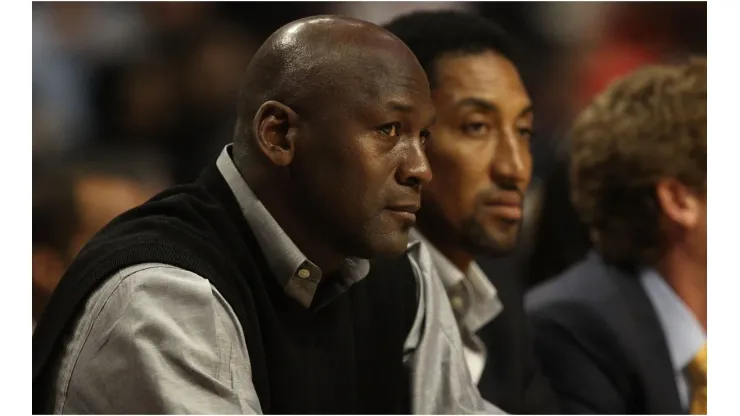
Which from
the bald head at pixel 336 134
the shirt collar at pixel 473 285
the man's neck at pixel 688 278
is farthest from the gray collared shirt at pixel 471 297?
the man's neck at pixel 688 278

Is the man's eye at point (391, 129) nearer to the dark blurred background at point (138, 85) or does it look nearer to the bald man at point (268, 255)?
the bald man at point (268, 255)

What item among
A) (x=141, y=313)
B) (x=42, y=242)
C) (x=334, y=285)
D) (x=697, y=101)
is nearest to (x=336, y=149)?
(x=334, y=285)

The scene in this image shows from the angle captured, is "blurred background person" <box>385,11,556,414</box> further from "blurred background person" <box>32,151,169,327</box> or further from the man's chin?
"blurred background person" <box>32,151,169,327</box>

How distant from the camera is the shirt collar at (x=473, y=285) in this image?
1419 millimetres

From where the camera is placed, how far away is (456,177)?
140cm

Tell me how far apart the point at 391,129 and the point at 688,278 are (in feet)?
Result: 2.21

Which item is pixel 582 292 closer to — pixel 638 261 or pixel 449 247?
pixel 638 261

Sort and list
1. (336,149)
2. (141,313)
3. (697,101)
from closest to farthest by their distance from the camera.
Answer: (141,313)
(336,149)
(697,101)

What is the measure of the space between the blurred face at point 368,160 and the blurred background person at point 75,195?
0.26m

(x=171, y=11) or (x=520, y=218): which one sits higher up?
(x=171, y=11)

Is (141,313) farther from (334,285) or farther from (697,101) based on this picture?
(697,101)

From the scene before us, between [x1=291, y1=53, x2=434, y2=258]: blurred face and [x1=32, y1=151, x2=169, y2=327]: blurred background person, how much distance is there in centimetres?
26

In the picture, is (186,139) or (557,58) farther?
(557,58)

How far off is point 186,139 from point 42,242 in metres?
0.24
